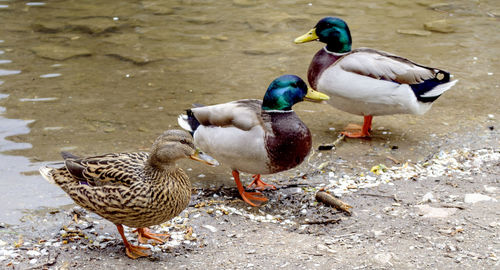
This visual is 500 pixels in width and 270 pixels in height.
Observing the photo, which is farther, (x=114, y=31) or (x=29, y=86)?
(x=114, y=31)

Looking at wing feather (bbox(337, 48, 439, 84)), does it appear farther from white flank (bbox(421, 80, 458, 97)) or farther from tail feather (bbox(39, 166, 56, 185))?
tail feather (bbox(39, 166, 56, 185))

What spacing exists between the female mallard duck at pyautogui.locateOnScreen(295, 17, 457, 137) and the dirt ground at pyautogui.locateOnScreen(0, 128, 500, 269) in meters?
0.78

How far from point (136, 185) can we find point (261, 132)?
1174mm

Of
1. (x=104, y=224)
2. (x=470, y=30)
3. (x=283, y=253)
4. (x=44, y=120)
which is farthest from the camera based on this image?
(x=470, y=30)

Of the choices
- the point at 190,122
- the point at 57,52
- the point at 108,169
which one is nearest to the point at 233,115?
the point at 190,122

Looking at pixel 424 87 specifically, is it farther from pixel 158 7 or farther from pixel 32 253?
pixel 158 7

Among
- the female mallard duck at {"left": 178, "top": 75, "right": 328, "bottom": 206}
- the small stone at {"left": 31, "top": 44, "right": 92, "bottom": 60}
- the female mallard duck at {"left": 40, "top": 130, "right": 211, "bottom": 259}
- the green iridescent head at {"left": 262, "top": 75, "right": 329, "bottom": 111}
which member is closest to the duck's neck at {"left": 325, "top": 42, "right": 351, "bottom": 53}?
the female mallard duck at {"left": 178, "top": 75, "right": 328, "bottom": 206}

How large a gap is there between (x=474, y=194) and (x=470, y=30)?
16.5 ft

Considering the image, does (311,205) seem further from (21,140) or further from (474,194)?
(21,140)

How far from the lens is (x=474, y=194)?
4234 mm

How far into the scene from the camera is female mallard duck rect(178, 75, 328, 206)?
4.30m

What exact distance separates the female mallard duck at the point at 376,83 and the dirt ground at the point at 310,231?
78 centimetres

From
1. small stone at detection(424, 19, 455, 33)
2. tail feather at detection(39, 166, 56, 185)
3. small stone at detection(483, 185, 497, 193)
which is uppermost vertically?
tail feather at detection(39, 166, 56, 185)

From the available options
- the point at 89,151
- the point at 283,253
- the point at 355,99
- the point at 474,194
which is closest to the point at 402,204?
the point at 474,194
